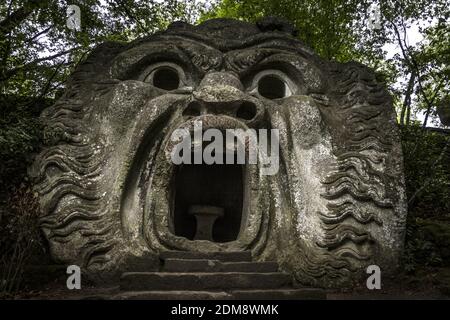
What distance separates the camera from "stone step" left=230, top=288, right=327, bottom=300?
4.18 meters

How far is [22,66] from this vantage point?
7691 millimetres

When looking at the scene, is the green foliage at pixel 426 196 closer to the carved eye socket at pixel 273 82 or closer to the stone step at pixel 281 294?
the stone step at pixel 281 294

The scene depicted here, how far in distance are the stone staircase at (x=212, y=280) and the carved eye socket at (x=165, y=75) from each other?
2.85 meters

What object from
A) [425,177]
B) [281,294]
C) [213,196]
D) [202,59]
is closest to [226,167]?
[213,196]

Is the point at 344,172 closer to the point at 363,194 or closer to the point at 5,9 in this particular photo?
the point at 363,194

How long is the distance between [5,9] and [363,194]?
25.1 ft

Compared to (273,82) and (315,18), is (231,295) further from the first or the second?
(315,18)

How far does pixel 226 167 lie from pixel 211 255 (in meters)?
2.20

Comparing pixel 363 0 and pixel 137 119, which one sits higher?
pixel 363 0

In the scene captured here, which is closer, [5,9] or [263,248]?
[263,248]

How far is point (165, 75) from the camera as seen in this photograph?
6691 mm

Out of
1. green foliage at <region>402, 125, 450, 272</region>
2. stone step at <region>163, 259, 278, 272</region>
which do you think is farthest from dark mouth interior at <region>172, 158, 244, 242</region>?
green foliage at <region>402, 125, 450, 272</region>

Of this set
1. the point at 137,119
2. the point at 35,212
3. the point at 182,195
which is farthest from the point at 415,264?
the point at 35,212

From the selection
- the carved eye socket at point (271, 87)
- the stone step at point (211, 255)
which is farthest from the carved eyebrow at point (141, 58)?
the stone step at point (211, 255)
